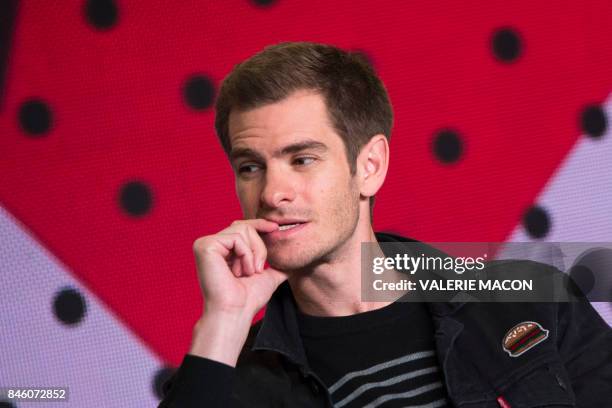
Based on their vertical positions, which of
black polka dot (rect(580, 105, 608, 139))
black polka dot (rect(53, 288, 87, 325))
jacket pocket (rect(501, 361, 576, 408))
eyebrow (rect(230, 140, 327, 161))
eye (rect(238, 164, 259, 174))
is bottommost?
jacket pocket (rect(501, 361, 576, 408))

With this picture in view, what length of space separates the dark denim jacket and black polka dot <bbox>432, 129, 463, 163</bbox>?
2.54 ft

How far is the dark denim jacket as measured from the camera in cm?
156

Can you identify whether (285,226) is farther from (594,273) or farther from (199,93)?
(594,273)

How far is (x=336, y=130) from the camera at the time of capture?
1.67 m

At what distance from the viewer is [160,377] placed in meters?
2.27

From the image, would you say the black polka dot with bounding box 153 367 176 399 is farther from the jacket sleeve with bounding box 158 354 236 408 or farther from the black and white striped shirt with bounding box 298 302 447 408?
the jacket sleeve with bounding box 158 354 236 408

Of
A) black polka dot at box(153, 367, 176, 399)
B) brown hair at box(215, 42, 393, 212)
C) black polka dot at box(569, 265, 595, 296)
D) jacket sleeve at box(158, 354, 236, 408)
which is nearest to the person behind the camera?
jacket sleeve at box(158, 354, 236, 408)

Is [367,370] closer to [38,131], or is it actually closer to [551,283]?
[551,283]

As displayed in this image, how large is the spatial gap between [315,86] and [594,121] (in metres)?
1.09

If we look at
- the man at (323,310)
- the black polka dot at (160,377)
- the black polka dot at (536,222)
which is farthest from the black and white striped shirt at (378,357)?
the black polka dot at (536,222)

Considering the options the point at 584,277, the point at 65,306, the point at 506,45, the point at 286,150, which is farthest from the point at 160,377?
the point at 506,45

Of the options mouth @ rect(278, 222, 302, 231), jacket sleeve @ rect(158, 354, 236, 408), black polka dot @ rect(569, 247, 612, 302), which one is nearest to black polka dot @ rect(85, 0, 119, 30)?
mouth @ rect(278, 222, 302, 231)

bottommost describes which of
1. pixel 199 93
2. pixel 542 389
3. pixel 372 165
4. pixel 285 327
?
pixel 542 389

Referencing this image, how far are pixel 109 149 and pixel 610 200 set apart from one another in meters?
1.36
